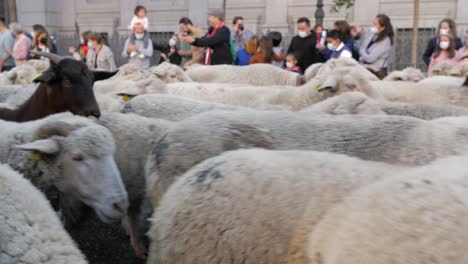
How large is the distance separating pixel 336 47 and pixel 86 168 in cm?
582

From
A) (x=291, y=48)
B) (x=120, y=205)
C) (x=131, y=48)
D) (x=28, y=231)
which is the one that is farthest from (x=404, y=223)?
(x=131, y=48)

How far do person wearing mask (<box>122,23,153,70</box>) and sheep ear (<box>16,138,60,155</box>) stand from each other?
581 cm

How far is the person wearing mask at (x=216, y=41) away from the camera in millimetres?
7410

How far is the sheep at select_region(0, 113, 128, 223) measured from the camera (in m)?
2.65

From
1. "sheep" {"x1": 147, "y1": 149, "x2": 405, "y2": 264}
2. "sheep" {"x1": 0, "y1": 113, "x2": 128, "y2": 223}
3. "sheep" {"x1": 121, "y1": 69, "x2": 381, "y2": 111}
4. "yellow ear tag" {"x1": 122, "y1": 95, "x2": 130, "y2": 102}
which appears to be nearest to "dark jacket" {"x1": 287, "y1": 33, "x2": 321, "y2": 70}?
"sheep" {"x1": 121, "y1": 69, "x2": 381, "y2": 111}

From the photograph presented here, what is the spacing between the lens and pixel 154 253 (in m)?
2.04

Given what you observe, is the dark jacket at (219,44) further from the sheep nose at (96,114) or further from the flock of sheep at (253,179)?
the sheep nose at (96,114)

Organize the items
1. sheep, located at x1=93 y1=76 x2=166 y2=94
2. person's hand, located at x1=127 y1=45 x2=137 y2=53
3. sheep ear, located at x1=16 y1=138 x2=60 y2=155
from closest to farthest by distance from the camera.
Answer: sheep ear, located at x1=16 y1=138 x2=60 y2=155 < sheep, located at x1=93 y1=76 x2=166 y2=94 < person's hand, located at x1=127 y1=45 x2=137 y2=53

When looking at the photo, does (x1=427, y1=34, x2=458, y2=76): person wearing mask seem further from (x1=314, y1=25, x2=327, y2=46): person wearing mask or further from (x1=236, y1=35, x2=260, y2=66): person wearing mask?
(x1=236, y1=35, x2=260, y2=66): person wearing mask

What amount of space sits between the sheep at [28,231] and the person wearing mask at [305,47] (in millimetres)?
6715

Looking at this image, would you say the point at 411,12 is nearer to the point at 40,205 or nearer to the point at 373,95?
the point at 373,95

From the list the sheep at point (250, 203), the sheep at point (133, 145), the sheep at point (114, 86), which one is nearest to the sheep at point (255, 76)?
the sheep at point (114, 86)

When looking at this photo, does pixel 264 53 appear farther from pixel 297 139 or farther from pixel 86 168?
pixel 86 168

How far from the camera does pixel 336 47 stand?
25.5 feet
